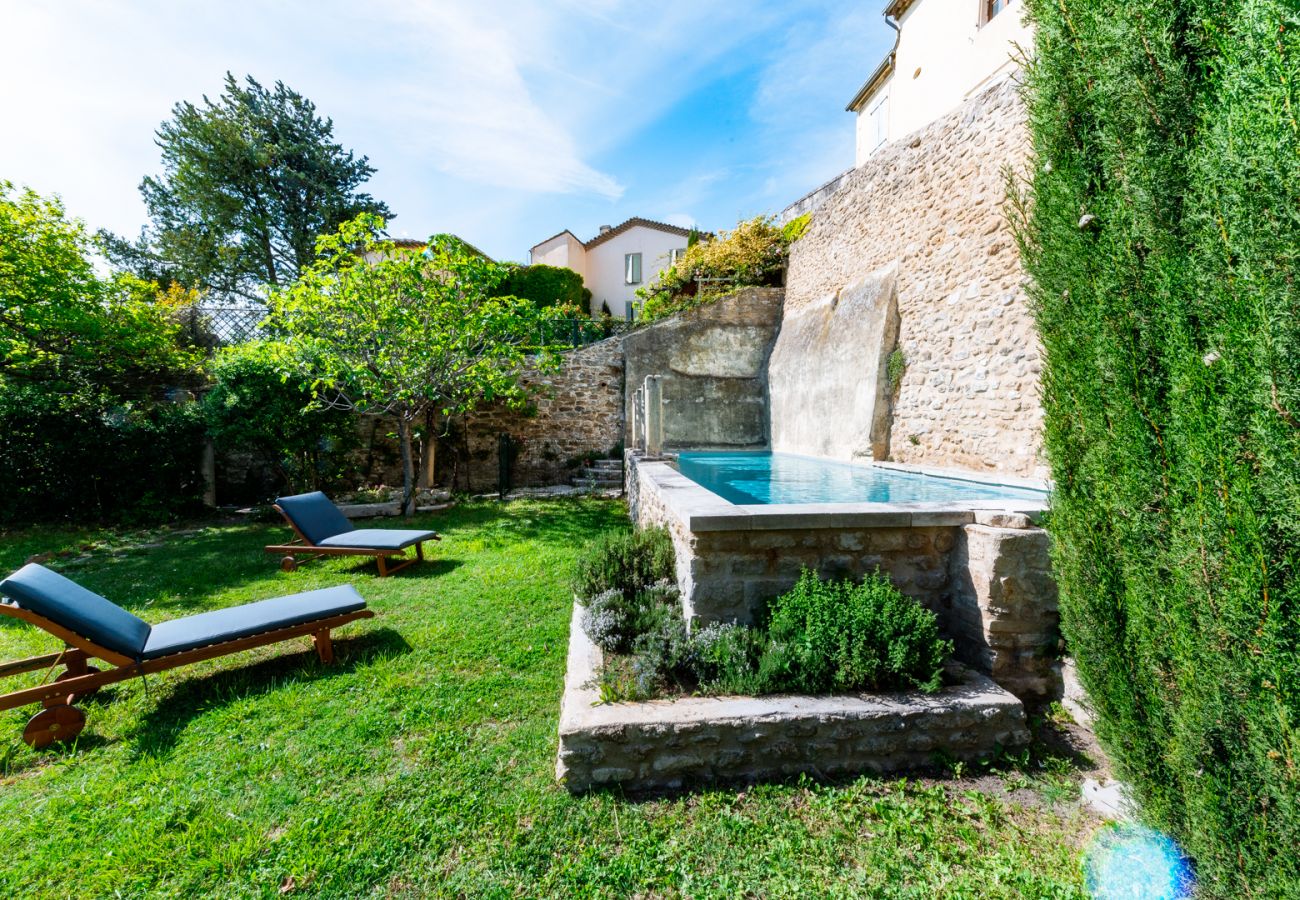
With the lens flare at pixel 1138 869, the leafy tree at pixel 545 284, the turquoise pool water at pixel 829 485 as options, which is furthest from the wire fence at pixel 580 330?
the lens flare at pixel 1138 869

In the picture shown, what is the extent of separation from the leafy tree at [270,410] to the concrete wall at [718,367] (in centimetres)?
774

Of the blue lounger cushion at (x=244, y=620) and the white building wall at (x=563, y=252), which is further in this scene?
the white building wall at (x=563, y=252)

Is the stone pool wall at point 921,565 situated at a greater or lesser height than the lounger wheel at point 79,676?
greater

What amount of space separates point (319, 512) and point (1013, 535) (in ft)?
22.8

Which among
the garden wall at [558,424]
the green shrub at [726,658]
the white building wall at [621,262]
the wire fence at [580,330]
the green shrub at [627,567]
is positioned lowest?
the green shrub at [726,658]

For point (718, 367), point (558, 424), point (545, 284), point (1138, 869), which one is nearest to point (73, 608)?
point (1138, 869)

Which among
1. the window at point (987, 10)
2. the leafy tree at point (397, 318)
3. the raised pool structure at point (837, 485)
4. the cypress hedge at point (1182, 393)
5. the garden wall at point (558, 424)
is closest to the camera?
the cypress hedge at point (1182, 393)

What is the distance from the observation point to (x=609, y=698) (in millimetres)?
2508

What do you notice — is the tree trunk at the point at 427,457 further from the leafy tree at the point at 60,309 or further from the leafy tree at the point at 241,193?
the leafy tree at the point at 241,193

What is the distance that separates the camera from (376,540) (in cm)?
553

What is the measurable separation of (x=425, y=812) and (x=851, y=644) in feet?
7.11

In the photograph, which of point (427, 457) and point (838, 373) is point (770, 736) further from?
point (427, 457)

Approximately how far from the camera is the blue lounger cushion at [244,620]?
2971 millimetres

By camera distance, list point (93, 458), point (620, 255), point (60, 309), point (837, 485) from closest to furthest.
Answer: point (837, 485) < point (93, 458) < point (60, 309) < point (620, 255)
